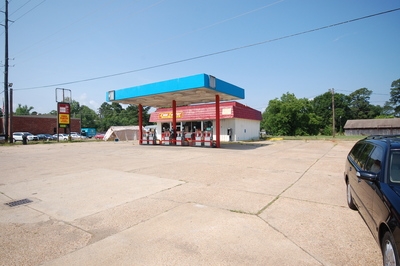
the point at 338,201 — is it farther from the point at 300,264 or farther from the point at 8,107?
the point at 8,107

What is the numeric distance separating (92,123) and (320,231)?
9965cm

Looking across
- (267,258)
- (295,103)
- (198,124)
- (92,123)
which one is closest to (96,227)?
(267,258)

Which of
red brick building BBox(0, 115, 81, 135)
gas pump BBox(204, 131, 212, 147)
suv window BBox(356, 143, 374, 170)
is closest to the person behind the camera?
suv window BBox(356, 143, 374, 170)

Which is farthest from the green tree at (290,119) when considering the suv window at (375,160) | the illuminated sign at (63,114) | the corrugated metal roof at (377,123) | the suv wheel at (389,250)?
the suv wheel at (389,250)

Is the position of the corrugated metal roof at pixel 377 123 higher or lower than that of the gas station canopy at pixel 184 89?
lower

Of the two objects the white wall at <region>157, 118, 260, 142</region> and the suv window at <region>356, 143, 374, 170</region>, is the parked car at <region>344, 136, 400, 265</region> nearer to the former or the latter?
the suv window at <region>356, 143, 374, 170</region>

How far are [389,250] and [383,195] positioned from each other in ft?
2.05

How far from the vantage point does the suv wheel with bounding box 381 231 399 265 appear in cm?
215

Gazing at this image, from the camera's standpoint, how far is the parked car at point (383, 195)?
2268mm

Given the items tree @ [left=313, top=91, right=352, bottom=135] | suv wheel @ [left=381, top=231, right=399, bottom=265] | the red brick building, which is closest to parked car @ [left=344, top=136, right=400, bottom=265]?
suv wheel @ [left=381, top=231, right=399, bottom=265]

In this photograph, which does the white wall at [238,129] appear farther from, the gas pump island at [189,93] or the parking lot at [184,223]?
the parking lot at [184,223]

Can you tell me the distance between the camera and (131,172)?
8.46 meters

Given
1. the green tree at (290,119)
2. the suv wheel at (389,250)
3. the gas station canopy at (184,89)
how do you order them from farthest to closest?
the green tree at (290,119) < the gas station canopy at (184,89) < the suv wheel at (389,250)

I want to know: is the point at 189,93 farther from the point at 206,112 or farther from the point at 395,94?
the point at 395,94
